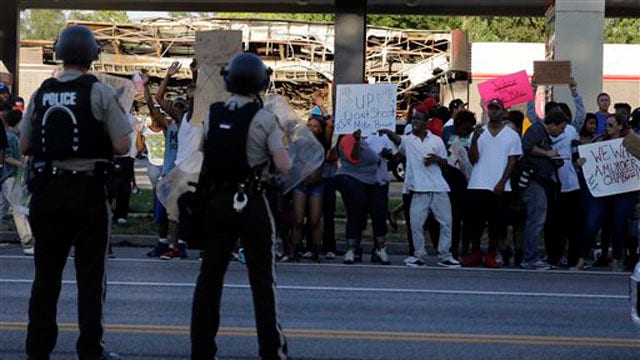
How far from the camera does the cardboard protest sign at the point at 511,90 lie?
641 inches

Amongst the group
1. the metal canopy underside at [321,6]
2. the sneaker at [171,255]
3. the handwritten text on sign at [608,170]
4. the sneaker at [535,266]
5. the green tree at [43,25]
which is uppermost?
the green tree at [43,25]

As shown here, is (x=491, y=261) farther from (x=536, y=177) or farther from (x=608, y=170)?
(x=608, y=170)

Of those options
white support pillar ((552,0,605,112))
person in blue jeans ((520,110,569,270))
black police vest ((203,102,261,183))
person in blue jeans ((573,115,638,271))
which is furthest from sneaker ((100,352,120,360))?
white support pillar ((552,0,605,112))

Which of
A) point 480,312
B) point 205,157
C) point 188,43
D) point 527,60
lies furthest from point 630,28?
point 205,157

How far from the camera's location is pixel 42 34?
344ft

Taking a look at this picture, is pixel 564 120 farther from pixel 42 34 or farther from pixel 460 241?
pixel 42 34

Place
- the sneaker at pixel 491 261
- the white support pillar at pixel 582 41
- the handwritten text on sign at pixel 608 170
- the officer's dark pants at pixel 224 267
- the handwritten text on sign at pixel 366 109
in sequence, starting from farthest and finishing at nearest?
1. the white support pillar at pixel 582 41
2. the handwritten text on sign at pixel 366 109
3. the sneaker at pixel 491 261
4. the handwritten text on sign at pixel 608 170
5. the officer's dark pants at pixel 224 267

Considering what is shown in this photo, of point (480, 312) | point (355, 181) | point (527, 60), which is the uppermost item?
point (527, 60)

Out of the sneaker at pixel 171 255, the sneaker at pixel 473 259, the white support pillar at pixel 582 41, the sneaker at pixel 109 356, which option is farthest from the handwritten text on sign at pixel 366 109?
the sneaker at pixel 109 356

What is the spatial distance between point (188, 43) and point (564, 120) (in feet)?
74.8

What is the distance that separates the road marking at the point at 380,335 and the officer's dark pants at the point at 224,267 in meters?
1.86

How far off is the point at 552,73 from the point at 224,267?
33.3ft

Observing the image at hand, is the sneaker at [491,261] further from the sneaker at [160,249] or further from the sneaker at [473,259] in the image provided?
the sneaker at [160,249]

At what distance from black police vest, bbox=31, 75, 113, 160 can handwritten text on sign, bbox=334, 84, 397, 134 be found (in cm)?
791
